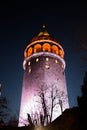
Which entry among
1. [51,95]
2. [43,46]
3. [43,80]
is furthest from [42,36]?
[51,95]

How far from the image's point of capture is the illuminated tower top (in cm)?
4777

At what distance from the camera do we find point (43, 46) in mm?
48094

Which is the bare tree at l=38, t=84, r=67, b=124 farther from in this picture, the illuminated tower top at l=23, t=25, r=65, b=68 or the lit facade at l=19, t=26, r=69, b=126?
the illuminated tower top at l=23, t=25, r=65, b=68

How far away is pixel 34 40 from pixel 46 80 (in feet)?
38.0

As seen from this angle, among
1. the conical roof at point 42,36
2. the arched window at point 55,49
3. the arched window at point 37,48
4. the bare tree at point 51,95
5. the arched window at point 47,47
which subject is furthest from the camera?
the conical roof at point 42,36

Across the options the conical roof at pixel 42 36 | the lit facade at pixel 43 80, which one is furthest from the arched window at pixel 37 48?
the conical roof at pixel 42 36

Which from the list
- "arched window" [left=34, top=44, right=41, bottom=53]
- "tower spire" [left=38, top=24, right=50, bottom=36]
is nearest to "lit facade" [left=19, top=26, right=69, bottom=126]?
"arched window" [left=34, top=44, right=41, bottom=53]

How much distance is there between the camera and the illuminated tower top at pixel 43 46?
157ft

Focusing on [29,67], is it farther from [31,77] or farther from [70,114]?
[70,114]

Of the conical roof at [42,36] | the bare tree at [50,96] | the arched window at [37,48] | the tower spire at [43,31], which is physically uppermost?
the tower spire at [43,31]

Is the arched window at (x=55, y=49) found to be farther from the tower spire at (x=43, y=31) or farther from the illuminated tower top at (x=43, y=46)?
the tower spire at (x=43, y=31)

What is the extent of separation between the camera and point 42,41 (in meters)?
48.8

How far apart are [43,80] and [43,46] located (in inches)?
365

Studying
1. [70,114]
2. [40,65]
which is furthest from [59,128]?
[40,65]
